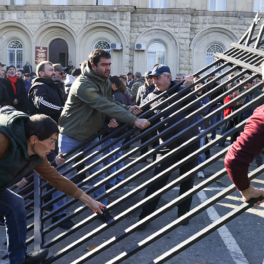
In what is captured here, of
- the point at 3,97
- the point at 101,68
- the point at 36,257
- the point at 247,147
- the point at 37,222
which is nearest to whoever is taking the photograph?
the point at 247,147

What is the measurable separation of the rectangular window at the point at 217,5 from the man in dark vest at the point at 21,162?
19.4 metres

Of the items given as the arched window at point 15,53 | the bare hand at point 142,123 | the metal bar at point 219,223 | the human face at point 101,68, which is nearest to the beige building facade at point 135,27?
the arched window at point 15,53

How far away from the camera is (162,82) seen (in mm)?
4254

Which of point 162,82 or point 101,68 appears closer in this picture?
point 101,68

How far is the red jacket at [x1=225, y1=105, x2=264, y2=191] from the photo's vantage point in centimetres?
183

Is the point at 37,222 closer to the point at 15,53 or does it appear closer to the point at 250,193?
the point at 250,193

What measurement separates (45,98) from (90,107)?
1264 mm

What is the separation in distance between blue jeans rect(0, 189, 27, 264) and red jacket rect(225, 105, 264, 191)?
72.4 inches

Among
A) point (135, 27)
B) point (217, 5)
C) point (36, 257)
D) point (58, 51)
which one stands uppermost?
point (217, 5)

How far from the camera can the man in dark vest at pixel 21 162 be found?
2484 millimetres

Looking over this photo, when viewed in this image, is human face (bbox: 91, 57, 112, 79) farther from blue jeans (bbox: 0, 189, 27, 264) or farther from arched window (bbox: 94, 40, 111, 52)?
arched window (bbox: 94, 40, 111, 52)

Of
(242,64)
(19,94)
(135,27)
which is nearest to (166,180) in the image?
(242,64)

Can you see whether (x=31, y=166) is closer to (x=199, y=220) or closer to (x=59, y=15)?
(x=199, y=220)

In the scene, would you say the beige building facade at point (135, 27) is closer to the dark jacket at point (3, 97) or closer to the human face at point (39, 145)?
the dark jacket at point (3, 97)
